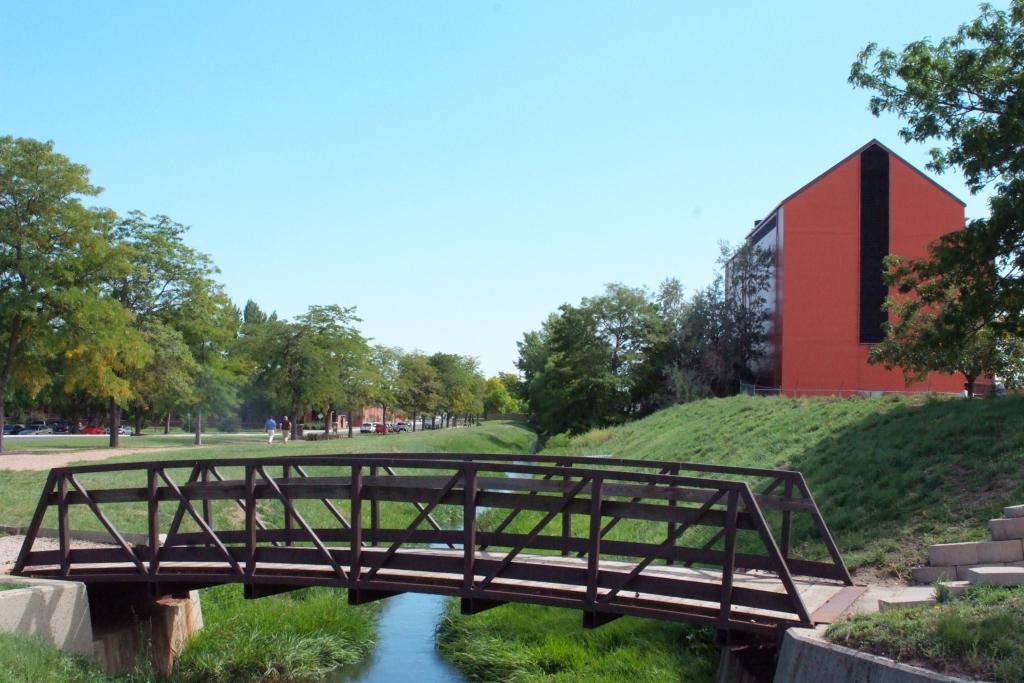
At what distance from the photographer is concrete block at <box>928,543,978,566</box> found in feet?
33.0

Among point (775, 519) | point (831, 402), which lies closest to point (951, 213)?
point (831, 402)

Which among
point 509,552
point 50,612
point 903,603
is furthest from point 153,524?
point 903,603

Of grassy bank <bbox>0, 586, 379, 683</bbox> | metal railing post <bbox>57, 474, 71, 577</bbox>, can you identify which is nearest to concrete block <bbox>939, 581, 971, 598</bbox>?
grassy bank <bbox>0, 586, 379, 683</bbox>

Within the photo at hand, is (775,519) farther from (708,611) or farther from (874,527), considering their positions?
(708,611)

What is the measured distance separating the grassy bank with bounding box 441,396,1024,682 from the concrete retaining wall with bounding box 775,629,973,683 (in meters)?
3.72

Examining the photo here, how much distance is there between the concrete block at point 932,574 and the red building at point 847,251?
108 feet

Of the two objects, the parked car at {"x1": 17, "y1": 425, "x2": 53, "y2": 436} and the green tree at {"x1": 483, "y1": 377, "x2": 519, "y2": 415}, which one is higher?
the green tree at {"x1": 483, "y1": 377, "x2": 519, "y2": 415}

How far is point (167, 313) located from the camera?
47.2 meters

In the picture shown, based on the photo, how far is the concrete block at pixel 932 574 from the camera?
33.3ft

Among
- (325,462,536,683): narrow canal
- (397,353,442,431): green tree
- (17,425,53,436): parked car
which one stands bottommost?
(17,425,53,436): parked car

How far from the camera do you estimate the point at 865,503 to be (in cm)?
1371

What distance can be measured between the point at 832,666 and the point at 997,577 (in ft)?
7.63

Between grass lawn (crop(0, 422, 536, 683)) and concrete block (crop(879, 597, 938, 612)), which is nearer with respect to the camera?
concrete block (crop(879, 597, 938, 612))

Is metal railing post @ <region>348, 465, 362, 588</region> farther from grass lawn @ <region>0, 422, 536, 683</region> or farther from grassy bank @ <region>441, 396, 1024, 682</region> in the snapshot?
grassy bank @ <region>441, 396, 1024, 682</region>
